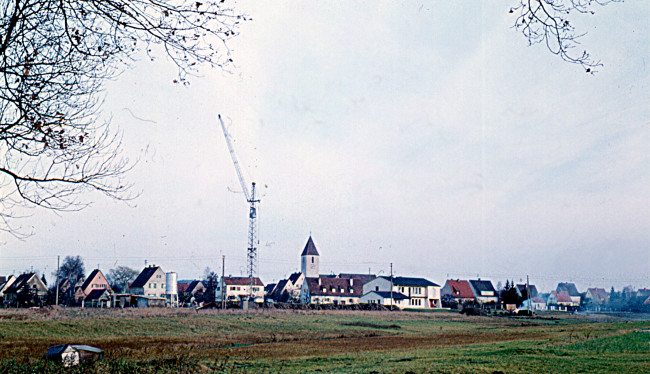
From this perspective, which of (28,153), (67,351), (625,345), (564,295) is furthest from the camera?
(564,295)

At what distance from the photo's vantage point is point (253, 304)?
86.1m

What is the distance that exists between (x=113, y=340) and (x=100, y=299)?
65.7 metres

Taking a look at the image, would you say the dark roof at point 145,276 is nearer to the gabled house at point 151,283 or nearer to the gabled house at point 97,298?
the gabled house at point 151,283

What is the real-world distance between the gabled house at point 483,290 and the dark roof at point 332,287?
30629 millimetres

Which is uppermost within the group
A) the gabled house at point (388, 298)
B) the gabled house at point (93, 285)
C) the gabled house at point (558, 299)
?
the gabled house at point (93, 285)

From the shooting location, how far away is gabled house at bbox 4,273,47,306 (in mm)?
86250

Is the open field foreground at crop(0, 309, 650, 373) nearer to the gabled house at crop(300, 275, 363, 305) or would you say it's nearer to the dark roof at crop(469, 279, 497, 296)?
the gabled house at crop(300, 275, 363, 305)

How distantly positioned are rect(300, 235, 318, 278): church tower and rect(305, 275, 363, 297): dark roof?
1958 centimetres

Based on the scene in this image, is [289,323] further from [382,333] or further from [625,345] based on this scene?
[625,345]

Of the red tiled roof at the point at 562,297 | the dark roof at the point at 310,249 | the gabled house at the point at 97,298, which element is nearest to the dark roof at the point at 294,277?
the dark roof at the point at 310,249

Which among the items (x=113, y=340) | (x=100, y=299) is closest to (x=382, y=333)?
(x=113, y=340)

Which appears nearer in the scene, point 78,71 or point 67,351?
point 78,71

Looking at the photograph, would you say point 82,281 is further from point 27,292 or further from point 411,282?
point 411,282

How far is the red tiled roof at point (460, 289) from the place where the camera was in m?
136
